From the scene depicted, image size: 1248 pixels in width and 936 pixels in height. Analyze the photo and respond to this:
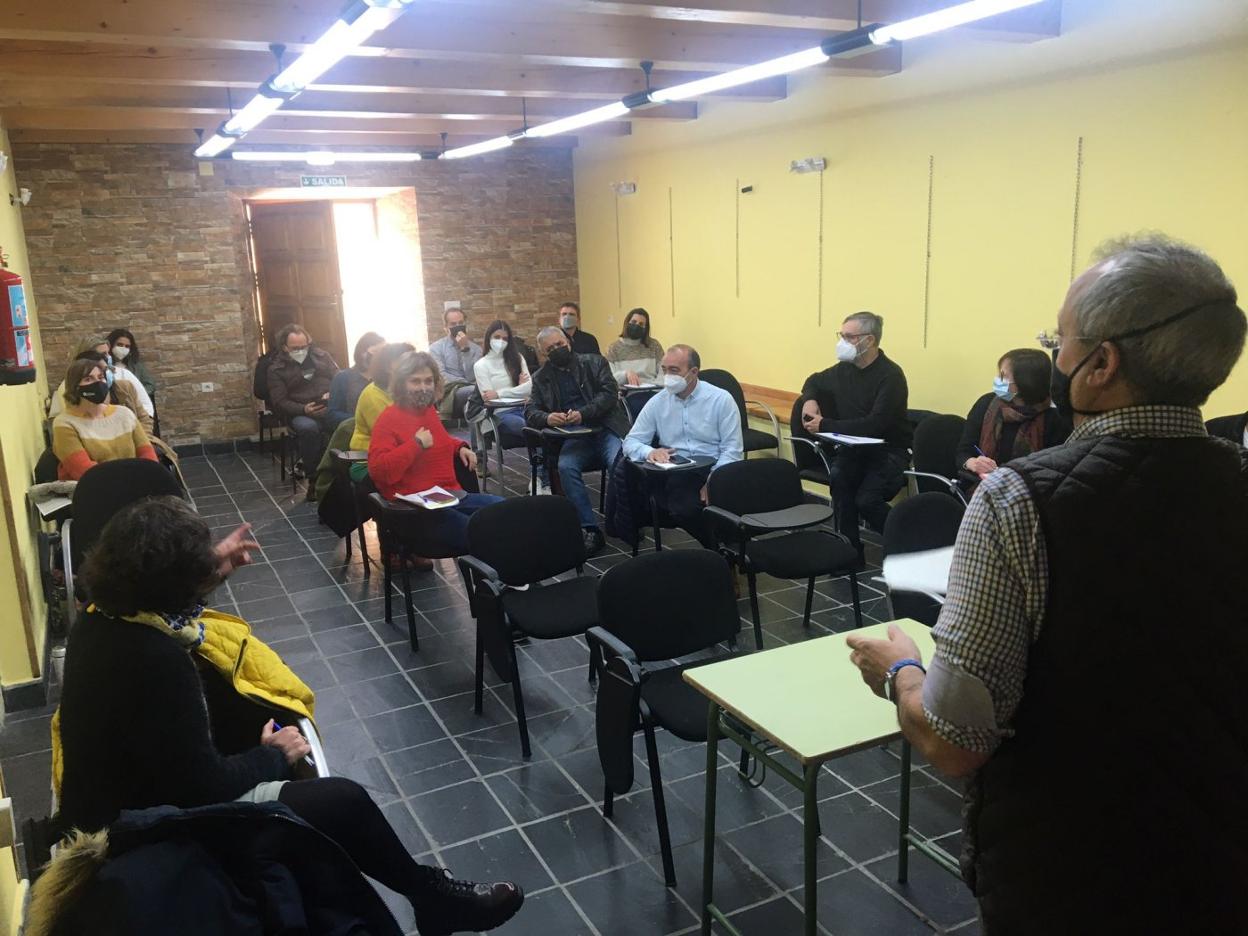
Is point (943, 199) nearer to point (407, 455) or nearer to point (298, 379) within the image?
point (407, 455)

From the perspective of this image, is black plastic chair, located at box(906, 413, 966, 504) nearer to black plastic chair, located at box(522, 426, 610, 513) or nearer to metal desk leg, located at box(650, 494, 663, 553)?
metal desk leg, located at box(650, 494, 663, 553)

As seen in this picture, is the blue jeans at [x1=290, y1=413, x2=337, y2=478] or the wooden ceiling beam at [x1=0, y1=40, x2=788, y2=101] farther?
the blue jeans at [x1=290, y1=413, x2=337, y2=478]

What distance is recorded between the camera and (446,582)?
18.8ft

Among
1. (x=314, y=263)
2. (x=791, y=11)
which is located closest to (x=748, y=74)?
(x=791, y=11)

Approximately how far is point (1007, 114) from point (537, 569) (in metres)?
3.85

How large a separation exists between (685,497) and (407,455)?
5.09ft

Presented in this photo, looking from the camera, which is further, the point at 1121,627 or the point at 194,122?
the point at 194,122

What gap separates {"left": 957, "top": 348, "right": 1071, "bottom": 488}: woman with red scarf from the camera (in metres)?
4.82

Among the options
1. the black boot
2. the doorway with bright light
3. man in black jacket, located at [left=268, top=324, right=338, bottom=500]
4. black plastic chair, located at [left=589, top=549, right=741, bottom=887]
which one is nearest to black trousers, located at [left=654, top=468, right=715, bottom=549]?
black plastic chair, located at [left=589, top=549, right=741, bottom=887]

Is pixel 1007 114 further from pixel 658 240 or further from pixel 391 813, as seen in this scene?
pixel 391 813

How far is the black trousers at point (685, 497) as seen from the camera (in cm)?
543

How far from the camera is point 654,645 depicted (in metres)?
3.23

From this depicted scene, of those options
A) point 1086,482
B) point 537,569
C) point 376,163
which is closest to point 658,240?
point 376,163

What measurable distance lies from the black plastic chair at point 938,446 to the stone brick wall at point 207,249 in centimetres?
637
